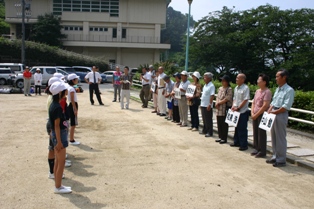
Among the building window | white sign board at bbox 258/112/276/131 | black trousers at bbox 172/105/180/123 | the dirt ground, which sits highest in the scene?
the building window

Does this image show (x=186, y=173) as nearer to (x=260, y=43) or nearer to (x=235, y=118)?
(x=235, y=118)

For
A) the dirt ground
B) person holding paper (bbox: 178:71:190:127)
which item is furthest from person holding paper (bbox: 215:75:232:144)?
person holding paper (bbox: 178:71:190:127)

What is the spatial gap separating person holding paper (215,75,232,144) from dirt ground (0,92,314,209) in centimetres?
39

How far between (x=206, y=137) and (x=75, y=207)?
5.61 metres

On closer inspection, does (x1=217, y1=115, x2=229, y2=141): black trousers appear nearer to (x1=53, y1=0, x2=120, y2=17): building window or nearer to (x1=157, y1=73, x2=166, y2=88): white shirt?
(x1=157, y1=73, x2=166, y2=88): white shirt

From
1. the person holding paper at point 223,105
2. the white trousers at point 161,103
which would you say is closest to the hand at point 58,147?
the person holding paper at point 223,105

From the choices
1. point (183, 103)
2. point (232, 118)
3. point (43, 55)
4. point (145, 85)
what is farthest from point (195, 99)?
point (43, 55)

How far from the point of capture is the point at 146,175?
615 centimetres

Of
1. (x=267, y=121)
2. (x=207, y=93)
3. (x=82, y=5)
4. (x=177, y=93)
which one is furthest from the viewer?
(x=82, y=5)

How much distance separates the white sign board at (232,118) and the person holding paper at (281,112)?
120 cm

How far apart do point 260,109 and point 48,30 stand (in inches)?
1806

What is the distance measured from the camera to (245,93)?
8.13 m

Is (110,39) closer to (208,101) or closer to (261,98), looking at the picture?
(208,101)

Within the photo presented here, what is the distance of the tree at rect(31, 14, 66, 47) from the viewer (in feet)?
158
